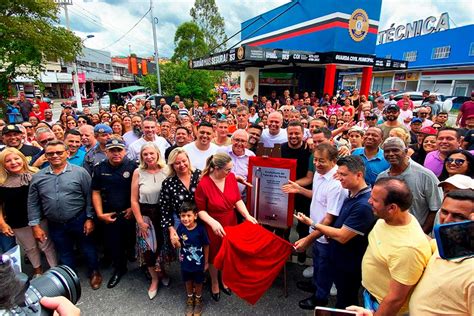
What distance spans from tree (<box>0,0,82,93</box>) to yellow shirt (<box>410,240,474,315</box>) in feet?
33.0

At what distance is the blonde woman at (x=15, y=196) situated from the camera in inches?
115

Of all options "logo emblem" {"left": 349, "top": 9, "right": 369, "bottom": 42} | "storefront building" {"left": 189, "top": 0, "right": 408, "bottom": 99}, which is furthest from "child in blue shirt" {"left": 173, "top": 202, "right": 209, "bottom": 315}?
"logo emblem" {"left": 349, "top": 9, "right": 369, "bottom": 42}

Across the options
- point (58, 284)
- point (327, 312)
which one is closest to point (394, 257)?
point (327, 312)

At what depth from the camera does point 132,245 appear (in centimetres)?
373

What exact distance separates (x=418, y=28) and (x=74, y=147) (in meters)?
50.0

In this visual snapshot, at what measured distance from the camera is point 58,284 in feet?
5.22

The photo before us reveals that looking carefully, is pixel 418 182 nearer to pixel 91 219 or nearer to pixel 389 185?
pixel 389 185

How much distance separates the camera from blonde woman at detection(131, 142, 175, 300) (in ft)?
9.69

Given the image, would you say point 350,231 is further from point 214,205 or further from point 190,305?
point 190,305

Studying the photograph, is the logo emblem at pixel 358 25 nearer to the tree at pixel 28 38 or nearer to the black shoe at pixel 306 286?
the tree at pixel 28 38

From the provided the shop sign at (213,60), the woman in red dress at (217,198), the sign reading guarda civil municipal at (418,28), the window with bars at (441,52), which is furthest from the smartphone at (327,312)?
the sign reading guarda civil municipal at (418,28)

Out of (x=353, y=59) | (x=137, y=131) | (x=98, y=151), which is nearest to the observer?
(x=98, y=151)

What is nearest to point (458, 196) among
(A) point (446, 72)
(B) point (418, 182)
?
(B) point (418, 182)

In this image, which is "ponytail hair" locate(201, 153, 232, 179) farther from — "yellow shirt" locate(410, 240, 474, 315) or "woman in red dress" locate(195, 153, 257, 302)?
"yellow shirt" locate(410, 240, 474, 315)
